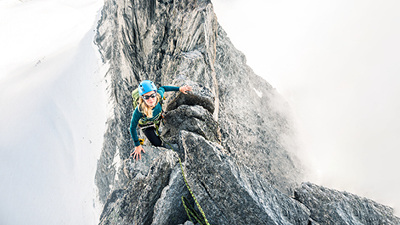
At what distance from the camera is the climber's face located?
6.40 metres

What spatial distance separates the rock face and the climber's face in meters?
1.64

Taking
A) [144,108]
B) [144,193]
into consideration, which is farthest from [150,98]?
[144,193]

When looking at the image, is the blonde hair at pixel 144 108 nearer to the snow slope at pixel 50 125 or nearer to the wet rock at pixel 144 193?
the wet rock at pixel 144 193

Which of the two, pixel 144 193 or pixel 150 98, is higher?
pixel 150 98

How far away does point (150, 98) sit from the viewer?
649cm

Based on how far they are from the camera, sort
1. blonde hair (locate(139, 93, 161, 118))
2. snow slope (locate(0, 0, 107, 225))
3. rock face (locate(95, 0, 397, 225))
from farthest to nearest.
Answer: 1. snow slope (locate(0, 0, 107, 225))
2. blonde hair (locate(139, 93, 161, 118))
3. rock face (locate(95, 0, 397, 225))

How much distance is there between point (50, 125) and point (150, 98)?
15.6 m

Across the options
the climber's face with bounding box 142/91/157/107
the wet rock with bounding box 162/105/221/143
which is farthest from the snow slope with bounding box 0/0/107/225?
the climber's face with bounding box 142/91/157/107

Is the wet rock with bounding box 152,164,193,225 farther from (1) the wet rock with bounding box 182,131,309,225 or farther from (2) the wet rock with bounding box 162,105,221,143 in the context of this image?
(2) the wet rock with bounding box 162,105,221,143

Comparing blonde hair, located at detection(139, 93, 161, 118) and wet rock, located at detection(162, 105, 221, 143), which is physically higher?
wet rock, located at detection(162, 105, 221, 143)

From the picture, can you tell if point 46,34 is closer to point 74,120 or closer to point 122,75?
point 74,120

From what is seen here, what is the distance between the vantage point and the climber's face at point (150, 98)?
640 cm

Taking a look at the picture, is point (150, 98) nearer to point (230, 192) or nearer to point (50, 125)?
point (230, 192)

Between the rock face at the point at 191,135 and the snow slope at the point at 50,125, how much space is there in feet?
6.14
